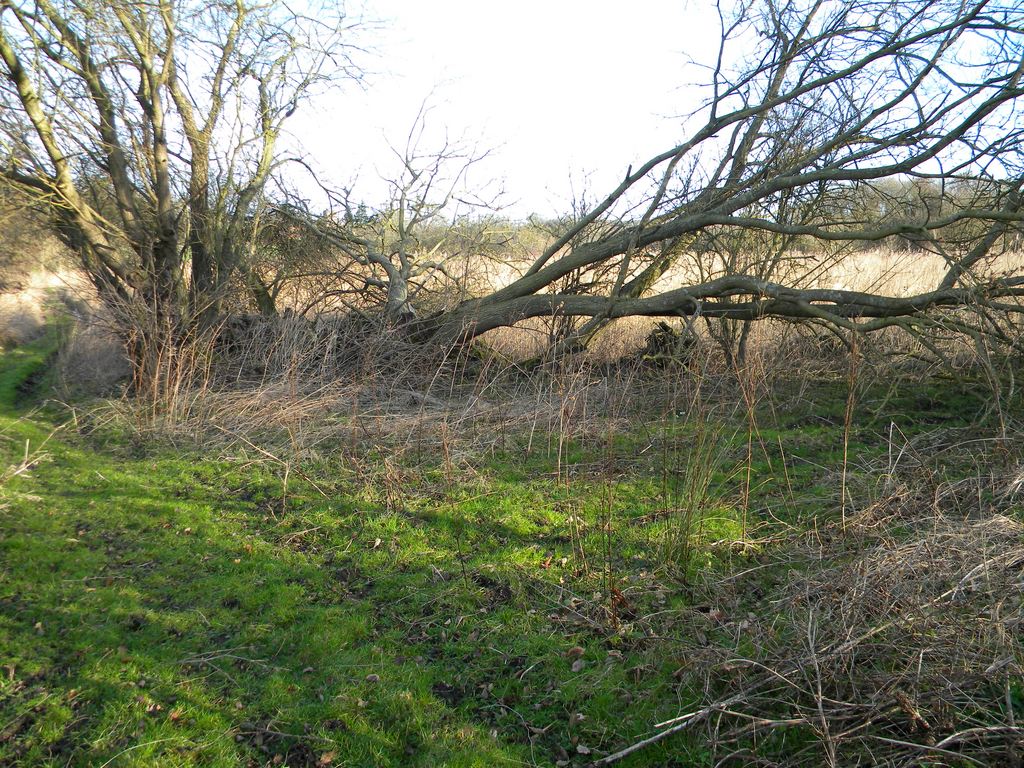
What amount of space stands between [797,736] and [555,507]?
3087 mm

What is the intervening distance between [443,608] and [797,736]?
7.32ft

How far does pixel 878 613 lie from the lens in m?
3.28

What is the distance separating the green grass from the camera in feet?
10.0

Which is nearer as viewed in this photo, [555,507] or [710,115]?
[555,507]

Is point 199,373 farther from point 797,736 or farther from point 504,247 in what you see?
point 797,736

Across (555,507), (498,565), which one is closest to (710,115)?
(555,507)

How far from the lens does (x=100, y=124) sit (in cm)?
948

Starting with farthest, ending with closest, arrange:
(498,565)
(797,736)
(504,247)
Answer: (504,247)
(498,565)
(797,736)

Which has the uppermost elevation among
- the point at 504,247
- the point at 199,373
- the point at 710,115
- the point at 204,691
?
the point at 710,115

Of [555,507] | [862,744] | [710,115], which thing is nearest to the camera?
[862,744]

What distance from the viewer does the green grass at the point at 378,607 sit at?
3.06 metres

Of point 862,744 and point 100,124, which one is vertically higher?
point 100,124

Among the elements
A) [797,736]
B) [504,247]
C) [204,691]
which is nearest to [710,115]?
[504,247]

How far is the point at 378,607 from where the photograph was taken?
422 centimetres
